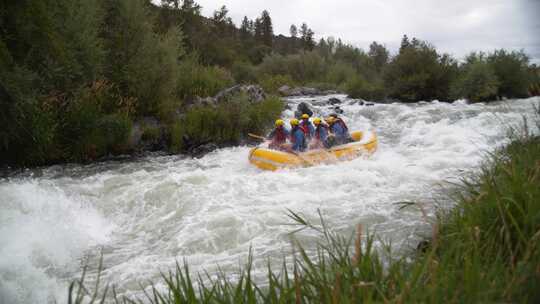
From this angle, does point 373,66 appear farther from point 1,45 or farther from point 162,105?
point 1,45

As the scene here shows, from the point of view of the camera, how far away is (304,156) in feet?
23.2

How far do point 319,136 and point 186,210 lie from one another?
3.69 meters

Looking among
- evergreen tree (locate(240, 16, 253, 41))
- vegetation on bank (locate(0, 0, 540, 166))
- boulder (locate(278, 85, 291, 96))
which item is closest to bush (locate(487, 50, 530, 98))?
vegetation on bank (locate(0, 0, 540, 166))

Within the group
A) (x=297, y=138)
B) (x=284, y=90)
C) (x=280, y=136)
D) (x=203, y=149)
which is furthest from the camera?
(x=284, y=90)

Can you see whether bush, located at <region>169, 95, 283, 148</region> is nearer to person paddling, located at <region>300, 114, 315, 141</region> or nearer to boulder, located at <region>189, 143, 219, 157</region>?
boulder, located at <region>189, 143, 219, 157</region>

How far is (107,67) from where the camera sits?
32.2ft

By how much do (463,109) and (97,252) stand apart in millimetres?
13238

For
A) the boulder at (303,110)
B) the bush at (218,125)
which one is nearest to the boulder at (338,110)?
the boulder at (303,110)

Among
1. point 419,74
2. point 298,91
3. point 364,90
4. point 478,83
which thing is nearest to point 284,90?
point 298,91

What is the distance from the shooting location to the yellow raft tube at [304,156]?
22.6 ft

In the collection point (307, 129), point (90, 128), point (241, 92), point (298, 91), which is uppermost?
point (298, 91)

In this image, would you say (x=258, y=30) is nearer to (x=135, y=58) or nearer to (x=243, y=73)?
(x=243, y=73)

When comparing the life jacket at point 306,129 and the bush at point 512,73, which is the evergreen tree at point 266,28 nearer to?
the bush at point 512,73

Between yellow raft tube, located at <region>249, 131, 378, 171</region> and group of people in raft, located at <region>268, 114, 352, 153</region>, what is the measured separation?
32 cm
